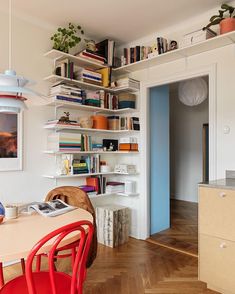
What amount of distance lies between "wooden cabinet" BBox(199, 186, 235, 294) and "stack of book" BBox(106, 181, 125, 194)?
1.49 meters

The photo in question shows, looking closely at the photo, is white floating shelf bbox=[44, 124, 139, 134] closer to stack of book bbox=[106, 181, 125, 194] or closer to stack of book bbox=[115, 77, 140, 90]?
stack of book bbox=[115, 77, 140, 90]

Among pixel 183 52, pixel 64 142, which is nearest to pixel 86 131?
pixel 64 142

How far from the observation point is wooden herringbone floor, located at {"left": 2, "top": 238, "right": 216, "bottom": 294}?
7.42ft

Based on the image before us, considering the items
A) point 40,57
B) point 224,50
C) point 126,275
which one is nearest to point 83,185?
point 126,275

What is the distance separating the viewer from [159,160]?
378 cm

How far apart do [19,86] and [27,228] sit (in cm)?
86

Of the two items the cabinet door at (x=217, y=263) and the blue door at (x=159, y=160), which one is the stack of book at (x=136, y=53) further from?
the cabinet door at (x=217, y=263)

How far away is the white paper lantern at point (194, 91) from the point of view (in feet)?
10.6

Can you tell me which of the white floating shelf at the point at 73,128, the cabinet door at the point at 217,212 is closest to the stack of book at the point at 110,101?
the white floating shelf at the point at 73,128

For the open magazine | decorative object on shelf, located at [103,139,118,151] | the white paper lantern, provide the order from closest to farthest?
the open magazine < the white paper lantern < decorative object on shelf, located at [103,139,118,151]

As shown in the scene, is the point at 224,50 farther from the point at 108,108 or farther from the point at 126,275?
the point at 126,275

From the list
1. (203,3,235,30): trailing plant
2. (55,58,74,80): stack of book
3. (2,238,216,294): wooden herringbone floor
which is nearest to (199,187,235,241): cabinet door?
(2,238,216,294): wooden herringbone floor

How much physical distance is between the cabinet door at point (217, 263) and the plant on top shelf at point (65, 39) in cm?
255

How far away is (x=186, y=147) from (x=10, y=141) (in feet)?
14.1
